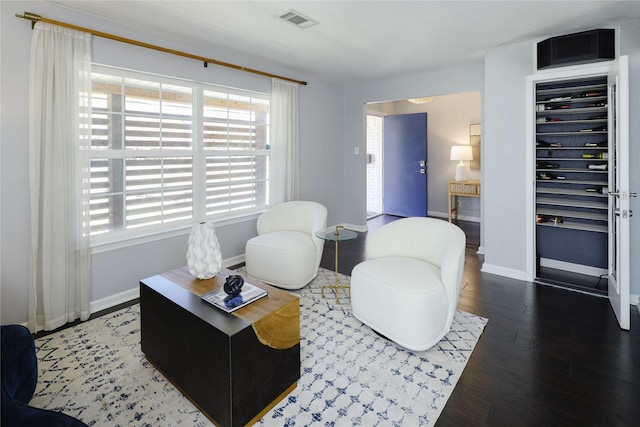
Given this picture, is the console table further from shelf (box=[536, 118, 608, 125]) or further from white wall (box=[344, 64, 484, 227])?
shelf (box=[536, 118, 608, 125])

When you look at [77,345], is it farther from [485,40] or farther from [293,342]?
[485,40]

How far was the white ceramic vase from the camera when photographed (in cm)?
225

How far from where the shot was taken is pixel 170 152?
356 centimetres

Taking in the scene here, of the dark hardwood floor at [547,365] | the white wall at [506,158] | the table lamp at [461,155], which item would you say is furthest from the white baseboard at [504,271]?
the table lamp at [461,155]

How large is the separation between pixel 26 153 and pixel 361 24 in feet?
9.52

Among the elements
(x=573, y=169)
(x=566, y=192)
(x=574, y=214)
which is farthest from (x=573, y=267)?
(x=573, y=169)

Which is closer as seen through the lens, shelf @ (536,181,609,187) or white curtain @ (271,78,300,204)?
shelf @ (536,181,609,187)

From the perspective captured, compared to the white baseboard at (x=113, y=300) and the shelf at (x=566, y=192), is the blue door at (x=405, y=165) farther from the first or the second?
the white baseboard at (x=113, y=300)

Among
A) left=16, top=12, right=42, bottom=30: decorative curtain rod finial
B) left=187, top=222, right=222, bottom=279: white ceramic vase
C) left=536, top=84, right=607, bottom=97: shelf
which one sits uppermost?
left=16, top=12, right=42, bottom=30: decorative curtain rod finial

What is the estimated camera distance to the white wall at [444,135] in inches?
258

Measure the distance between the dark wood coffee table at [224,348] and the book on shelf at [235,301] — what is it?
1.1 inches

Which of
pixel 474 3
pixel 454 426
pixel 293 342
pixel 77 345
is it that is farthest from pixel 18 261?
pixel 474 3

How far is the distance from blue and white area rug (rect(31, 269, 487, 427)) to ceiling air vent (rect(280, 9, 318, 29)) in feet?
8.30

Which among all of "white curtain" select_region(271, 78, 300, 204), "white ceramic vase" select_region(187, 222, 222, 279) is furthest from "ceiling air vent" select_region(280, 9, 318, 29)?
"white ceramic vase" select_region(187, 222, 222, 279)
